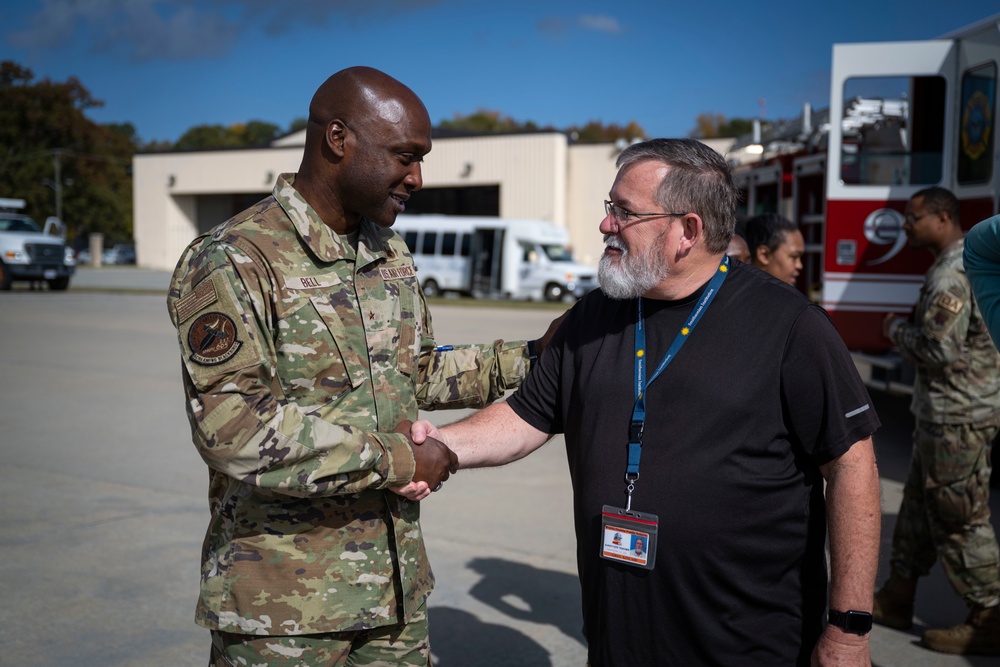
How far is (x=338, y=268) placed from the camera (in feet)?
8.00

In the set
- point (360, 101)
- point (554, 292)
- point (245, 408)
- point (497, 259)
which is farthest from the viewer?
point (497, 259)

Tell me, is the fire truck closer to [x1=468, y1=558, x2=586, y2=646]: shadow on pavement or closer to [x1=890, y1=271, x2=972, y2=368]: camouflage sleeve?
[x1=890, y1=271, x2=972, y2=368]: camouflage sleeve

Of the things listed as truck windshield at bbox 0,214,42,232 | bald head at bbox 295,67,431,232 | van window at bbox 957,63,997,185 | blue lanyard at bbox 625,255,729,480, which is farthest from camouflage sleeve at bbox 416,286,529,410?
truck windshield at bbox 0,214,42,232

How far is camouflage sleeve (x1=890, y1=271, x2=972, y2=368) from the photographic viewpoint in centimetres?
420

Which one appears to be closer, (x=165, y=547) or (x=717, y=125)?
(x=165, y=547)

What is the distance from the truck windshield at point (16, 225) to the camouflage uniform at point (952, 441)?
97.4ft

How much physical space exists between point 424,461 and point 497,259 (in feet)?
85.6

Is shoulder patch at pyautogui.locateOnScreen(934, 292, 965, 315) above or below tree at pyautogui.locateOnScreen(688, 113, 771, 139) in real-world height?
below

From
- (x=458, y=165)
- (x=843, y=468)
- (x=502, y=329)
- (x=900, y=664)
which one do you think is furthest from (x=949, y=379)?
(x=458, y=165)

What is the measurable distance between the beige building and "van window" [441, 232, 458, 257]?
717 centimetres

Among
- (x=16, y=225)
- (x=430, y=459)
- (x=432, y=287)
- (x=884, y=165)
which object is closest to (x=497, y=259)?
(x=432, y=287)

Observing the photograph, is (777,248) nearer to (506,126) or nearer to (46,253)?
(46,253)

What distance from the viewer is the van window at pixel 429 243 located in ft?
95.3

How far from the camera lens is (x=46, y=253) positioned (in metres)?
28.4
